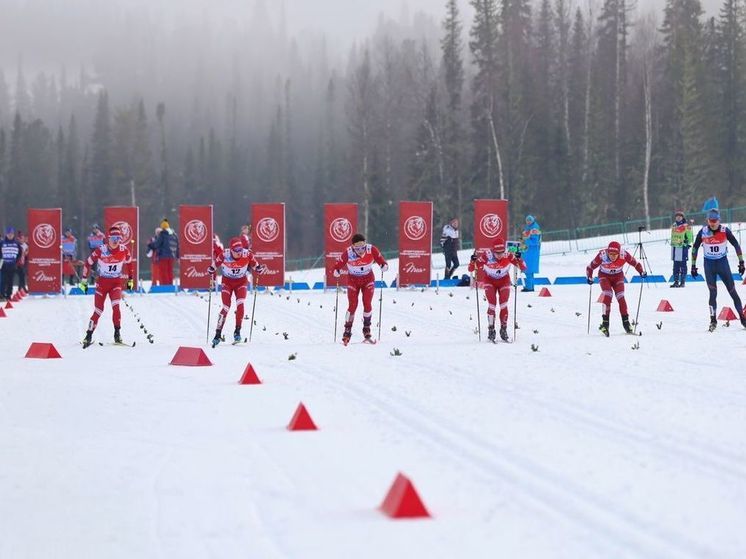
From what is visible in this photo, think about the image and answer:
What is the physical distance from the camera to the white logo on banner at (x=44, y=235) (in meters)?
29.0

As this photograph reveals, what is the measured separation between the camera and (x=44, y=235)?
29.0 meters

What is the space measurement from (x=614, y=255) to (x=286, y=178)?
85.1m

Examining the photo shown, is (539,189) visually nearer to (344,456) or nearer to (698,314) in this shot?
(698,314)

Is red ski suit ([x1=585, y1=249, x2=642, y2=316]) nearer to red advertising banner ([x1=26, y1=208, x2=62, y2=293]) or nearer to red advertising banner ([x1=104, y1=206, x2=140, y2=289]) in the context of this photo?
red advertising banner ([x1=104, y1=206, x2=140, y2=289])

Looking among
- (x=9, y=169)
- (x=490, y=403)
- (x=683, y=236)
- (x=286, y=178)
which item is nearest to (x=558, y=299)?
(x=683, y=236)

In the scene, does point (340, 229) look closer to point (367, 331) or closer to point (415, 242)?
point (415, 242)

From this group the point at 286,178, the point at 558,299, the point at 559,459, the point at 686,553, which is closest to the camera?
the point at 686,553

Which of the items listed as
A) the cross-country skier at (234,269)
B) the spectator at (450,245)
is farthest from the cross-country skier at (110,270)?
the spectator at (450,245)

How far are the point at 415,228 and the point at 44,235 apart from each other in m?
10.6

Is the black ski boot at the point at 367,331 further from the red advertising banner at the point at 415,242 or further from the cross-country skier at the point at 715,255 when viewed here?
the red advertising banner at the point at 415,242

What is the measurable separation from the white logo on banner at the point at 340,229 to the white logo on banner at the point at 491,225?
12.3 feet

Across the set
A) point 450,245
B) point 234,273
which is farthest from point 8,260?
point 234,273

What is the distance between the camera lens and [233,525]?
234 inches

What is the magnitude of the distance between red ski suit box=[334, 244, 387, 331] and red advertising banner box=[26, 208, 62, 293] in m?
14.6
